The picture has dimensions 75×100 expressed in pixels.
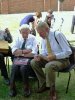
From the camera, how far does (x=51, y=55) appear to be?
5.88m

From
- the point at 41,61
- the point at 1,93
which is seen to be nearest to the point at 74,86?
the point at 41,61

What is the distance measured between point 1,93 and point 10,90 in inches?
10.5

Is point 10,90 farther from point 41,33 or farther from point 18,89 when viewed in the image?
point 41,33

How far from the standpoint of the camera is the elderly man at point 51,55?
18.7 feet

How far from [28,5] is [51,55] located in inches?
997

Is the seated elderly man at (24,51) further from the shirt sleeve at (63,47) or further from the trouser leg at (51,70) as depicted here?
the shirt sleeve at (63,47)

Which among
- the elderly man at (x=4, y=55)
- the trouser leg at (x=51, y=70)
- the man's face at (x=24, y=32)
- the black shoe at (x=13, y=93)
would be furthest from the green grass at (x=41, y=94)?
the man's face at (x=24, y=32)

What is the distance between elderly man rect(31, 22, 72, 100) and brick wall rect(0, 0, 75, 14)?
24.1 m

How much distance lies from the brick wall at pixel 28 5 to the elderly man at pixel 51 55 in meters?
24.1

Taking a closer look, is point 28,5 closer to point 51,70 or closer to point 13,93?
point 13,93

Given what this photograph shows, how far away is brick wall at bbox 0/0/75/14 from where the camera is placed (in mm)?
29994

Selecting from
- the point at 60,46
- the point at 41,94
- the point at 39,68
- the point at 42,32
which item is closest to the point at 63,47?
the point at 60,46

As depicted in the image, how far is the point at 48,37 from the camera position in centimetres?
585

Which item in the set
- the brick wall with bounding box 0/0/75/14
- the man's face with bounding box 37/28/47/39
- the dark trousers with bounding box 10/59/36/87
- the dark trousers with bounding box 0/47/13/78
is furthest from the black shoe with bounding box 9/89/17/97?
the brick wall with bounding box 0/0/75/14
